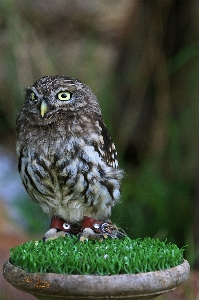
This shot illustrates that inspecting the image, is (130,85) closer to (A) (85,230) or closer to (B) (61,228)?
(B) (61,228)

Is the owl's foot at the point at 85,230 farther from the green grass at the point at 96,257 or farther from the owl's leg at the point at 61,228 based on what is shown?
the green grass at the point at 96,257

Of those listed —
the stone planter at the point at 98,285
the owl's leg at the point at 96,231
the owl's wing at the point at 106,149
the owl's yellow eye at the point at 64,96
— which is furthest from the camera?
the owl's wing at the point at 106,149

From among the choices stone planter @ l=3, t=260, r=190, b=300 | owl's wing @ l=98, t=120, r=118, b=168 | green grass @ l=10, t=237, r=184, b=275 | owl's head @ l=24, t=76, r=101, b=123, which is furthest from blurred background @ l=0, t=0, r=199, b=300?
stone planter @ l=3, t=260, r=190, b=300

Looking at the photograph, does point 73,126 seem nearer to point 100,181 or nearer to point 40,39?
point 100,181

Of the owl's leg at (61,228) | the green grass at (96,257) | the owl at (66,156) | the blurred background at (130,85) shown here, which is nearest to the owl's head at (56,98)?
the owl at (66,156)

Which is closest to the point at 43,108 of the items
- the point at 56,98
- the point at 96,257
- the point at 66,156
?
the point at 56,98
